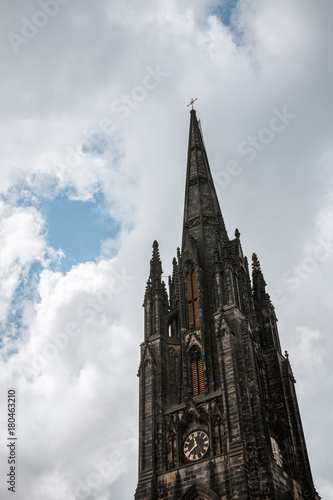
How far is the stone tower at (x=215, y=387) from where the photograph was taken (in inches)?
1408

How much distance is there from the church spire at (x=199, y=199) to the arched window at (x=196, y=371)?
31.5 feet

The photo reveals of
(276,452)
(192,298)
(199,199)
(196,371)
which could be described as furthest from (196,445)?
(199,199)

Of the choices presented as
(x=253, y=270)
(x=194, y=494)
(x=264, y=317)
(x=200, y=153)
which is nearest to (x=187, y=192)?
(x=200, y=153)

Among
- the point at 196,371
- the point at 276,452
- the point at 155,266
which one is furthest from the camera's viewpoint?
the point at 155,266

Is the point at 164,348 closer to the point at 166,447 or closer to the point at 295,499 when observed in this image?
the point at 166,447

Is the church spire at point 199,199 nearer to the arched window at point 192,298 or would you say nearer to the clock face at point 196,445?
the arched window at point 192,298

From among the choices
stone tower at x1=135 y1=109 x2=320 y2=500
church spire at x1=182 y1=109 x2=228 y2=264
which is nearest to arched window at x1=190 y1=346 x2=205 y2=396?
stone tower at x1=135 y1=109 x2=320 y2=500

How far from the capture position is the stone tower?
117ft

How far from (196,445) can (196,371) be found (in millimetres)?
5761

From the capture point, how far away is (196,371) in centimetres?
4250

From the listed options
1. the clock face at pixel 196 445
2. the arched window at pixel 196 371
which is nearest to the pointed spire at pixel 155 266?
the arched window at pixel 196 371

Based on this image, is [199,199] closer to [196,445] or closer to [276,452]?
[196,445]

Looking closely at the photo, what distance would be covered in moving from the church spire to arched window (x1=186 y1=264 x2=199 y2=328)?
8.41ft

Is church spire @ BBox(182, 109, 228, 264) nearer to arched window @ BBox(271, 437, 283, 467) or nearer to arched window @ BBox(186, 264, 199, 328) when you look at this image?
arched window @ BBox(186, 264, 199, 328)
